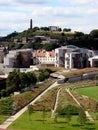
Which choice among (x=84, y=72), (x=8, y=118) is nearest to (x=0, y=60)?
(x=84, y=72)

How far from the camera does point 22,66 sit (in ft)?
345

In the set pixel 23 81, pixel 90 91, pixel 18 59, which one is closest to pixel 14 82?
pixel 23 81

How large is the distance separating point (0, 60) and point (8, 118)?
2478 inches

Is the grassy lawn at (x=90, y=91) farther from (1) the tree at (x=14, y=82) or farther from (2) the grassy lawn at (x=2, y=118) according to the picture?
(2) the grassy lawn at (x=2, y=118)

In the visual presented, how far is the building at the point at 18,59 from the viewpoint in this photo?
336 feet

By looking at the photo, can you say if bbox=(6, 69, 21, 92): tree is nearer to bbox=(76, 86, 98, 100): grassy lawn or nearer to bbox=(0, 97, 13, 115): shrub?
bbox=(76, 86, 98, 100): grassy lawn

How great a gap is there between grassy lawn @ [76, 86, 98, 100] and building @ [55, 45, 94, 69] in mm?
25435

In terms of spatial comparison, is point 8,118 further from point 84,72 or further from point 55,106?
point 84,72

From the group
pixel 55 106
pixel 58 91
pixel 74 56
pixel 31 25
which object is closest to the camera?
pixel 55 106

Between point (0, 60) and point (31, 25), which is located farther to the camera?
point (31, 25)

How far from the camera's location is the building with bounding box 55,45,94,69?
97.5 meters

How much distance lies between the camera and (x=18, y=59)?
104000 millimetres

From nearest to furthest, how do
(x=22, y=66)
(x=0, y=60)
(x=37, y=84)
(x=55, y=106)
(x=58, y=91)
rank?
(x=55, y=106)
(x=58, y=91)
(x=37, y=84)
(x=22, y=66)
(x=0, y=60)

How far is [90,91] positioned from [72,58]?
29762 mm
